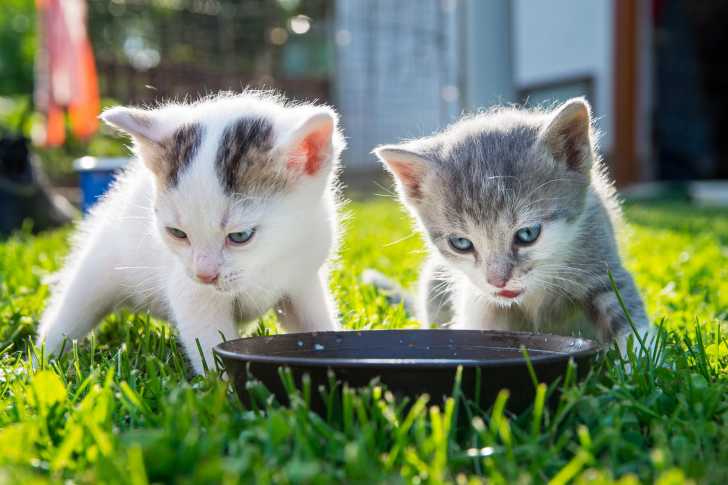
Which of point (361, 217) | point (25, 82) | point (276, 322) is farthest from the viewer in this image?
point (25, 82)

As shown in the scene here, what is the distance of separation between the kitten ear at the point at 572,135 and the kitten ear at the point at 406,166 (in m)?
0.43

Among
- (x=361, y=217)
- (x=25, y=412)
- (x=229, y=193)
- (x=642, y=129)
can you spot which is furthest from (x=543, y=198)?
(x=642, y=129)

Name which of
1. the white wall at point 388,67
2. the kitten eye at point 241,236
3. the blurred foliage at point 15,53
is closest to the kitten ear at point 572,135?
the kitten eye at point 241,236

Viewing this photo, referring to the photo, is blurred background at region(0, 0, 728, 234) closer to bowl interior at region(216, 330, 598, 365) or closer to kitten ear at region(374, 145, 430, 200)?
kitten ear at region(374, 145, 430, 200)

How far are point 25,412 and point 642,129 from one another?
11305 mm

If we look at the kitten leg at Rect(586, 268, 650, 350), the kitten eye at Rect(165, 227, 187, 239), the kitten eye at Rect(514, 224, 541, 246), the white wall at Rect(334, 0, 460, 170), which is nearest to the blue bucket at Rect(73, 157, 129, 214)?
the kitten eye at Rect(165, 227, 187, 239)

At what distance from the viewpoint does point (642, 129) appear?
11961 millimetres

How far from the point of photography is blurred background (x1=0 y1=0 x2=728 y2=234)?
10.9 meters

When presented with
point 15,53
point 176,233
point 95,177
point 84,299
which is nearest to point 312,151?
point 176,233

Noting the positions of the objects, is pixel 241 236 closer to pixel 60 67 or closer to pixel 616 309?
pixel 616 309

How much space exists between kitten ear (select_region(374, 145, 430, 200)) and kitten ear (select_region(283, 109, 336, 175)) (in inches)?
10.2

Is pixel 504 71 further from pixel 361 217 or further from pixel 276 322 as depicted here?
pixel 276 322

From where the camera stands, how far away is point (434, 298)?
3.27 meters

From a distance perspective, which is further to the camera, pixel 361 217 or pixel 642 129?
pixel 642 129
